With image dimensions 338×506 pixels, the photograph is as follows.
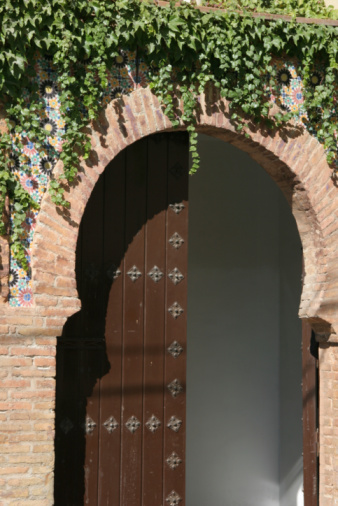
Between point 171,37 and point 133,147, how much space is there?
0.98 metres

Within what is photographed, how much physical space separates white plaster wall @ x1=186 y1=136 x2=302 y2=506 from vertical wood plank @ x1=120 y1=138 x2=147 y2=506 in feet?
8.97

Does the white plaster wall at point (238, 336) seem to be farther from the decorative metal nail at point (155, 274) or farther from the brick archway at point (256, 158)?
the decorative metal nail at point (155, 274)

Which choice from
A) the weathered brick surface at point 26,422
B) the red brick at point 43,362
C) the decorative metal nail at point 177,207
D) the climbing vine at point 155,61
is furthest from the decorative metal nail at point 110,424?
the decorative metal nail at point 177,207

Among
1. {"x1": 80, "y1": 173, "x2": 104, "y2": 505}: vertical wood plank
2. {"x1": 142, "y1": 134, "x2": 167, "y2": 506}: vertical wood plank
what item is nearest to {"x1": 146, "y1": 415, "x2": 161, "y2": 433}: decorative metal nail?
{"x1": 142, "y1": 134, "x2": 167, "y2": 506}: vertical wood plank

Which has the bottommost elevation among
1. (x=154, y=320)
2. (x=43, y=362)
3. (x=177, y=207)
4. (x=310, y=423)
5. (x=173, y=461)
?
(x=173, y=461)

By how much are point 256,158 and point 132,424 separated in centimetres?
242

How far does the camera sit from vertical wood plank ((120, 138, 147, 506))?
6562 mm

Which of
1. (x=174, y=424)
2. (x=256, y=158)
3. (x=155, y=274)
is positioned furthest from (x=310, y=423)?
(x=256, y=158)

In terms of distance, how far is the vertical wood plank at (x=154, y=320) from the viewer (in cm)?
663

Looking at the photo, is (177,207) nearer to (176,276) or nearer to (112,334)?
(176,276)

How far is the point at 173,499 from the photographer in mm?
6688

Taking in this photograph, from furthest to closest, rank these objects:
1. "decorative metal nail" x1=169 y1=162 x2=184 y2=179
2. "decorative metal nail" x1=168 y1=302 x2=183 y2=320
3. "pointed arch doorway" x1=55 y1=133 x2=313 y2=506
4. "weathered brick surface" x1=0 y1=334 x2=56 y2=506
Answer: "decorative metal nail" x1=169 y1=162 x2=184 y2=179, "decorative metal nail" x1=168 y1=302 x2=183 y2=320, "pointed arch doorway" x1=55 y1=133 x2=313 y2=506, "weathered brick surface" x1=0 y1=334 x2=56 y2=506

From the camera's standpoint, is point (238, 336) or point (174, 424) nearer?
point (174, 424)

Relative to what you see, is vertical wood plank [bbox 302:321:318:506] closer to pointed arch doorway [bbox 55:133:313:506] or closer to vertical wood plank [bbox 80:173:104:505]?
pointed arch doorway [bbox 55:133:313:506]
